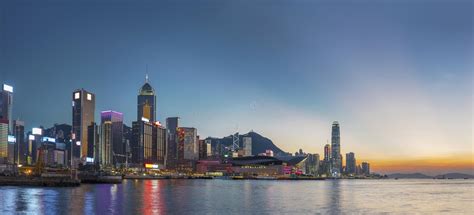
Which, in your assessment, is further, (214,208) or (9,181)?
(9,181)

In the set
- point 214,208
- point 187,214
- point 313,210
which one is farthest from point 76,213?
point 313,210

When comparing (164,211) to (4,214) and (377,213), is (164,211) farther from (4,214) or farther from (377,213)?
(377,213)

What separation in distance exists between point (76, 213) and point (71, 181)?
3814 inches

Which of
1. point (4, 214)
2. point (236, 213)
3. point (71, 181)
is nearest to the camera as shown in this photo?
point (4, 214)

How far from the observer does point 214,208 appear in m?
75.4

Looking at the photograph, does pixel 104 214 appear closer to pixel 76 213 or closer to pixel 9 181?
pixel 76 213

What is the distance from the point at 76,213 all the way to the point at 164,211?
36.9 feet

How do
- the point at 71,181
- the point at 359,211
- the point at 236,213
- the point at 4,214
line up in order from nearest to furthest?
1. the point at 4,214
2. the point at 236,213
3. the point at 359,211
4. the point at 71,181

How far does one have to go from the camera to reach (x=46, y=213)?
64.2 metres

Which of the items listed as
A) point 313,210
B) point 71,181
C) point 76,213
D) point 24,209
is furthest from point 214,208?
point 71,181

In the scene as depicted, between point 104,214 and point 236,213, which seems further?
point 236,213

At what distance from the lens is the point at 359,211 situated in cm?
7250

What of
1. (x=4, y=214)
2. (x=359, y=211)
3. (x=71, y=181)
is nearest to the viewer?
(x=4, y=214)

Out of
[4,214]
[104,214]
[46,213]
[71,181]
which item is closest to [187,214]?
[104,214]
